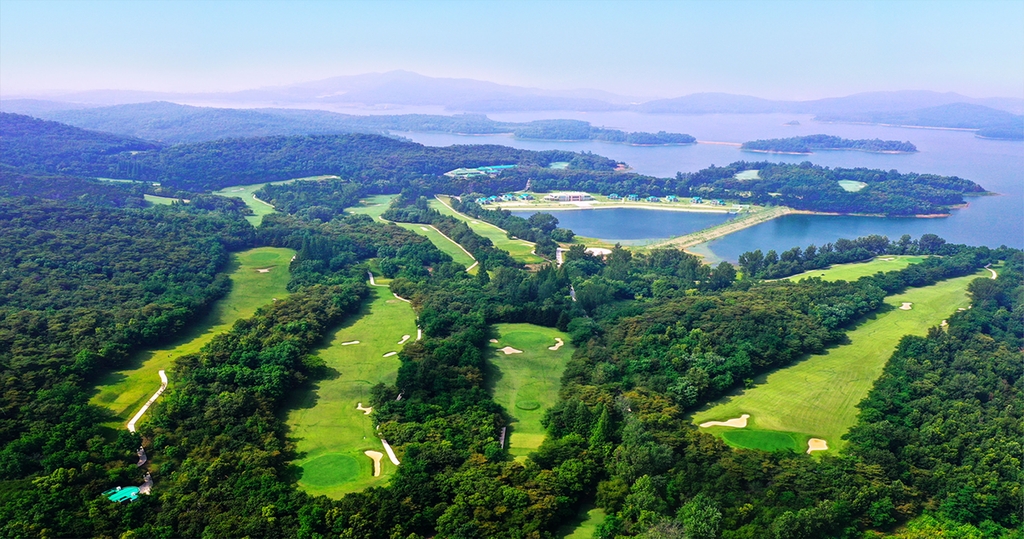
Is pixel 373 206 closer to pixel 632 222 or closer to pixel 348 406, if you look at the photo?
pixel 632 222

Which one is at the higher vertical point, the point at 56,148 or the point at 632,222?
the point at 56,148

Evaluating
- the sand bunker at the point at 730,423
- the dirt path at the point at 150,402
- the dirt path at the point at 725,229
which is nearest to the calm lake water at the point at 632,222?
the dirt path at the point at 725,229

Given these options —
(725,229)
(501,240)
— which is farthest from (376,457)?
(725,229)

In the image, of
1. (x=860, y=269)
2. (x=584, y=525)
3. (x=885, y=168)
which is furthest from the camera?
(x=885, y=168)

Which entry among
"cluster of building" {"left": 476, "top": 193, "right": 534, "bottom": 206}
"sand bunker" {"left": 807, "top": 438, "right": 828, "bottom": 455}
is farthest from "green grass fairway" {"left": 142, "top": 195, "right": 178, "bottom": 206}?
"sand bunker" {"left": 807, "top": 438, "right": 828, "bottom": 455}

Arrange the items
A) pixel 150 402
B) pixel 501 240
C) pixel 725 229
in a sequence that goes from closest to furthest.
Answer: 1. pixel 150 402
2. pixel 501 240
3. pixel 725 229

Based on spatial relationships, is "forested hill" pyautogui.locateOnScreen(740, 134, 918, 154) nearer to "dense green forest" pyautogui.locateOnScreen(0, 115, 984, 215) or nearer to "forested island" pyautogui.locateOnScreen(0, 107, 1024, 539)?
"dense green forest" pyautogui.locateOnScreen(0, 115, 984, 215)

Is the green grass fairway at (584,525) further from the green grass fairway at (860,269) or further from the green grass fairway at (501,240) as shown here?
the green grass fairway at (860,269)

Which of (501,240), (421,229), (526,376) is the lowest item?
(526,376)
